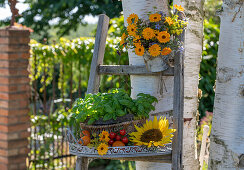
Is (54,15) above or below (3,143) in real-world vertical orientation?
above

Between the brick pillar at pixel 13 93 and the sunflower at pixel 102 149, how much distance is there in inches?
72.1

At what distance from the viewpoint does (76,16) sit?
30.2 ft

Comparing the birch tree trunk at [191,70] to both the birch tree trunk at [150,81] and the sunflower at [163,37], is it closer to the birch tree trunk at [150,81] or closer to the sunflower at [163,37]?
the birch tree trunk at [150,81]

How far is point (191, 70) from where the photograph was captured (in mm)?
2217

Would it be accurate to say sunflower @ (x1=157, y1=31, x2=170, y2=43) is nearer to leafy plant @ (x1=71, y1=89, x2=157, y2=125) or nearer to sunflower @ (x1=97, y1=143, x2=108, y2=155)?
leafy plant @ (x1=71, y1=89, x2=157, y2=125)

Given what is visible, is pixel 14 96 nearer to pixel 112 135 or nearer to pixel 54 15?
pixel 112 135

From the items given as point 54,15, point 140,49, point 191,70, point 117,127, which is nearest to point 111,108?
point 117,127

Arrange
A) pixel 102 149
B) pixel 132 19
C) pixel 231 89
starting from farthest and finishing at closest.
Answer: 1. pixel 231 89
2. pixel 132 19
3. pixel 102 149

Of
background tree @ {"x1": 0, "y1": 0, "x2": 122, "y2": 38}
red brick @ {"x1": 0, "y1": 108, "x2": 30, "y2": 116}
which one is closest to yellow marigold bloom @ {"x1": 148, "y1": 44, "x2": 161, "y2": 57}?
red brick @ {"x1": 0, "y1": 108, "x2": 30, "y2": 116}

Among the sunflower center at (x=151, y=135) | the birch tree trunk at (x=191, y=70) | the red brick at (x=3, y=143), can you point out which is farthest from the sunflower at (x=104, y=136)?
the red brick at (x=3, y=143)

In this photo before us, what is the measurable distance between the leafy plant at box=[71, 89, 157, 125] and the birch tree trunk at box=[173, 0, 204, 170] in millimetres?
399

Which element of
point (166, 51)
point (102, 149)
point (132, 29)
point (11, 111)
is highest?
point (132, 29)

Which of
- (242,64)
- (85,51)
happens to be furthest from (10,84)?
(242,64)

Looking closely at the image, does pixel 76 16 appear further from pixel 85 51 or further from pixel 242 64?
pixel 242 64
